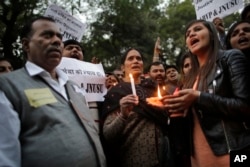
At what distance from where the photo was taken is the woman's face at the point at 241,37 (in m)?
3.45

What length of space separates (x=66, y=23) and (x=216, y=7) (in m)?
2.32

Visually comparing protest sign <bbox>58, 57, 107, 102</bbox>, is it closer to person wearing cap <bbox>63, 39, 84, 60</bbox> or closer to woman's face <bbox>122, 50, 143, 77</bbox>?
person wearing cap <bbox>63, 39, 84, 60</bbox>

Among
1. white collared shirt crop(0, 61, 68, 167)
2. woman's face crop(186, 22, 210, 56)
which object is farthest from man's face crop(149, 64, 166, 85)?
white collared shirt crop(0, 61, 68, 167)

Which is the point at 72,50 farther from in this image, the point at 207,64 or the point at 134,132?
the point at 207,64

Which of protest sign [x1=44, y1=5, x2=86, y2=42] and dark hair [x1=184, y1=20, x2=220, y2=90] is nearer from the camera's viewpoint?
dark hair [x1=184, y1=20, x2=220, y2=90]

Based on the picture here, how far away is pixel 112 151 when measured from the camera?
3592mm

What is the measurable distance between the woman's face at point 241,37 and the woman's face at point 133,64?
1.10m

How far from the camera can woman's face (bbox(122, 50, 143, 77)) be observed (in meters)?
4.01

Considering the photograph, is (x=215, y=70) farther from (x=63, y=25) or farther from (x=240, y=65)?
(x=63, y=25)

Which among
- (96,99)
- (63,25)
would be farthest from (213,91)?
(63,25)

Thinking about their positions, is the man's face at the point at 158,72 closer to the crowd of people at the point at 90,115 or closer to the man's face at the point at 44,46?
the crowd of people at the point at 90,115

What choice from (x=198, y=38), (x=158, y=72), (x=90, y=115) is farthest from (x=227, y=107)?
(x=158, y=72)

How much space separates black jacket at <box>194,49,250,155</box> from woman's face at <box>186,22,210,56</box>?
277 mm

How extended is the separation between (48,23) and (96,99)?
5.17ft
